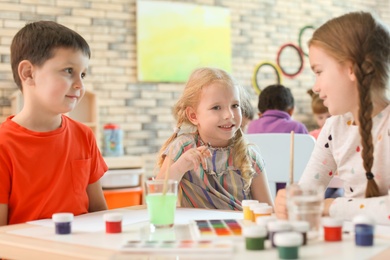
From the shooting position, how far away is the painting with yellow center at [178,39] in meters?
5.72

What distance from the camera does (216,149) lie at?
2158 mm

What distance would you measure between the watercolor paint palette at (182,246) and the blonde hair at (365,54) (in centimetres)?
61

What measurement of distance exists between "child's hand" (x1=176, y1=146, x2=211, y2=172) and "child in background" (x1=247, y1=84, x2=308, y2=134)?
6.45 ft

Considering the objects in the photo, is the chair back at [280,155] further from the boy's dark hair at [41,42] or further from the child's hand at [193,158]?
the boy's dark hair at [41,42]

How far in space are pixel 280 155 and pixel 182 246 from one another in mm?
1840

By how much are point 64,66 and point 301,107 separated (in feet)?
17.7

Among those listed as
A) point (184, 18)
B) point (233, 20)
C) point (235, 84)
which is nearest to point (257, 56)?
point (233, 20)

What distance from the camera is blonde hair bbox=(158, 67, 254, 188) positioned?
212 centimetres

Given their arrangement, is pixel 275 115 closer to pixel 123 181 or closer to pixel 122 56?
pixel 123 181

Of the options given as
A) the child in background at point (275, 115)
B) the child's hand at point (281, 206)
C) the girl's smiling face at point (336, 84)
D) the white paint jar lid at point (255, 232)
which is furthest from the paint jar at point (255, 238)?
the child in background at point (275, 115)

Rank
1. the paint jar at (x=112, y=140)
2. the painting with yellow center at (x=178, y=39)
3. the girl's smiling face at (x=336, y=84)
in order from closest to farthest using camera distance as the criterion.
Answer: the girl's smiling face at (x=336, y=84), the paint jar at (x=112, y=140), the painting with yellow center at (x=178, y=39)

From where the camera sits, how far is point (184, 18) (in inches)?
235

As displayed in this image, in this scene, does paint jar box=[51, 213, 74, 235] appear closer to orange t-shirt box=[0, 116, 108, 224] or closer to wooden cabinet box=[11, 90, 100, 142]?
orange t-shirt box=[0, 116, 108, 224]

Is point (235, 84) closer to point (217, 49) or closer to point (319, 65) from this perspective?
point (319, 65)
